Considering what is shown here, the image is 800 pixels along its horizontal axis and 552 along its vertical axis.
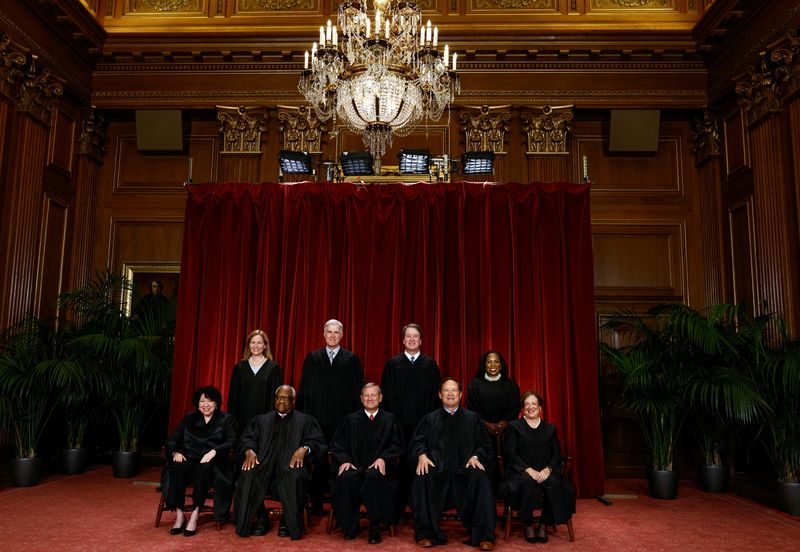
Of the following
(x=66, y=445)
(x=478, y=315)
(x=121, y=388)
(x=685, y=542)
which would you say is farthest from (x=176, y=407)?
(x=685, y=542)

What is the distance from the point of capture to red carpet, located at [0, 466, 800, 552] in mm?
4133

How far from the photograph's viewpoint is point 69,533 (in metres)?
4.26

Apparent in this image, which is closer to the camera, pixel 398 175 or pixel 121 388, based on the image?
pixel 121 388

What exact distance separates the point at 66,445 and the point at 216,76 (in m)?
4.82

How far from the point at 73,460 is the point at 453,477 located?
421 cm

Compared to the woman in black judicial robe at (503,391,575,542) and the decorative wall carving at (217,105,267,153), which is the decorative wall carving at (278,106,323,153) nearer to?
the decorative wall carving at (217,105,267,153)

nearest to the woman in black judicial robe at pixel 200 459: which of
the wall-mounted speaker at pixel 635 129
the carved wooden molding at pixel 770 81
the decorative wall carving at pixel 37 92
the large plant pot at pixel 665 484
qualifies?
the large plant pot at pixel 665 484

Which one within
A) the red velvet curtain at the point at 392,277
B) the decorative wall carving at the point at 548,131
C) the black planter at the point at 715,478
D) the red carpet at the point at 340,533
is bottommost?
the red carpet at the point at 340,533

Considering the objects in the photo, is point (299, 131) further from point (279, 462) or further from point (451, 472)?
point (451, 472)

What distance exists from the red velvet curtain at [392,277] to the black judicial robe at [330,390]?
38 centimetres

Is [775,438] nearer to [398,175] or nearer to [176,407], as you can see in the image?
[398,175]

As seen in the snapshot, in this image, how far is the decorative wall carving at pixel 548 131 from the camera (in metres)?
7.96

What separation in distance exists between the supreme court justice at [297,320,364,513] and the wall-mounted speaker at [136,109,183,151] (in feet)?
14.3

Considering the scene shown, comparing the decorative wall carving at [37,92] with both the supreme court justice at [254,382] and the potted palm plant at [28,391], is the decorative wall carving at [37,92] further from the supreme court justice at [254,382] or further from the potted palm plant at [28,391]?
the supreme court justice at [254,382]
